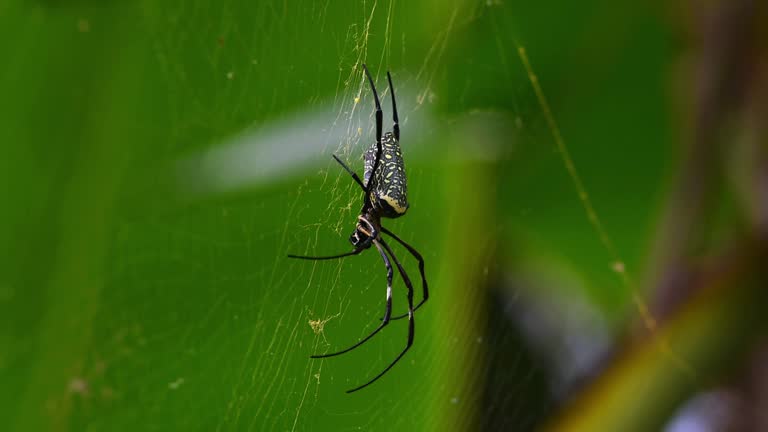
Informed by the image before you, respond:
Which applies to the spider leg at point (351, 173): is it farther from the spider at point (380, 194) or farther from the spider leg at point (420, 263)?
the spider leg at point (420, 263)

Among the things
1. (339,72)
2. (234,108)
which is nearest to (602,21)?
(339,72)

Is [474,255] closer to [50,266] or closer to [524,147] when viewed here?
[524,147]

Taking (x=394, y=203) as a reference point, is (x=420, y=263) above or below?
below

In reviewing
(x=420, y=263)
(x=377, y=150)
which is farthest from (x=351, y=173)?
(x=420, y=263)

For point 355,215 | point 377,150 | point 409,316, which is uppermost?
point 377,150

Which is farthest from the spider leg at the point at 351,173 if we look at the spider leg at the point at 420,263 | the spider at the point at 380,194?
the spider leg at the point at 420,263

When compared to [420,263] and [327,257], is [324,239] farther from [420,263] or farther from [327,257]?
[420,263]
